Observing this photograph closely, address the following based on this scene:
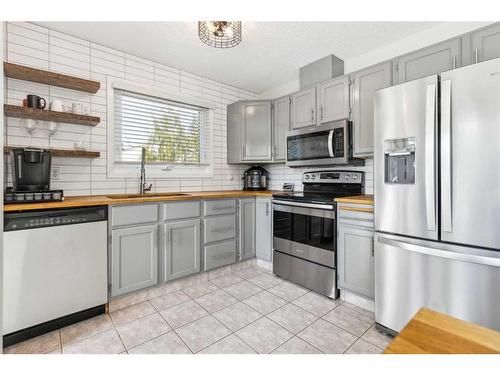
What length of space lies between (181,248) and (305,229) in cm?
132

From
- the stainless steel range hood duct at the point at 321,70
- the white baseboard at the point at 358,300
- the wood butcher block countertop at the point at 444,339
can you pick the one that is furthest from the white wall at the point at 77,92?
the wood butcher block countertop at the point at 444,339

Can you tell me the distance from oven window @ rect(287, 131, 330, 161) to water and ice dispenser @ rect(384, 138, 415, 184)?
98 cm

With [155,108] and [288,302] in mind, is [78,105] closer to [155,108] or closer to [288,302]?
[155,108]

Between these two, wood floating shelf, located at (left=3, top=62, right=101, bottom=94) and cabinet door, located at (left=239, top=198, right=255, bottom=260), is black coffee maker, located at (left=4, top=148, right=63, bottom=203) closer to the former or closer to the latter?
wood floating shelf, located at (left=3, top=62, right=101, bottom=94)

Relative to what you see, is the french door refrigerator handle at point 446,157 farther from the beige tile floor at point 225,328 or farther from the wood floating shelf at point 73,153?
the wood floating shelf at point 73,153

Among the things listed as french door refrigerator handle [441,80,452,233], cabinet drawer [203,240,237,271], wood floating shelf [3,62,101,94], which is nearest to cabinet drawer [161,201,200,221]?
cabinet drawer [203,240,237,271]

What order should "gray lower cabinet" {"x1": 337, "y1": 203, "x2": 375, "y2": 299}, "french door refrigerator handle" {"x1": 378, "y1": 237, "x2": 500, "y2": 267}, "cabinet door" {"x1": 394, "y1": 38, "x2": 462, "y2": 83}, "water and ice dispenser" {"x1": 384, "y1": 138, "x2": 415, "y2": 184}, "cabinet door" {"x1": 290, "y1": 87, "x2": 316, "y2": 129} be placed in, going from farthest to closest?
"cabinet door" {"x1": 290, "y1": 87, "x2": 316, "y2": 129} → "gray lower cabinet" {"x1": 337, "y1": 203, "x2": 375, "y2": 299} → "cabinet door" {"x1": 394, "y1": 38, "x2": 462, "y2": 83} → "water and ice dispenser" {"x1": 384, "y1": 138, "x2": 415, "y2": 184} → "french door refrigerator handle" {"x1": 378, "y1": 237, "x2": 500, "y2": 267}

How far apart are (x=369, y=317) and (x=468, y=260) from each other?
3.15 feet

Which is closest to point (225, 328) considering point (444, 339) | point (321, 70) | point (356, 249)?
point (356, 249)

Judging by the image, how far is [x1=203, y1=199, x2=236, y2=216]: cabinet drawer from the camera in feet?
9.32

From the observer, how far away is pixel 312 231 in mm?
2607

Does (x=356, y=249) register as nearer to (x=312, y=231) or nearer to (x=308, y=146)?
(x=312, y=231)

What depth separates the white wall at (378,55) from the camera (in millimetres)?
2275

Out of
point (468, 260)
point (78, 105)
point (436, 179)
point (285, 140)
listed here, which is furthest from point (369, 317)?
point (78, 105)
